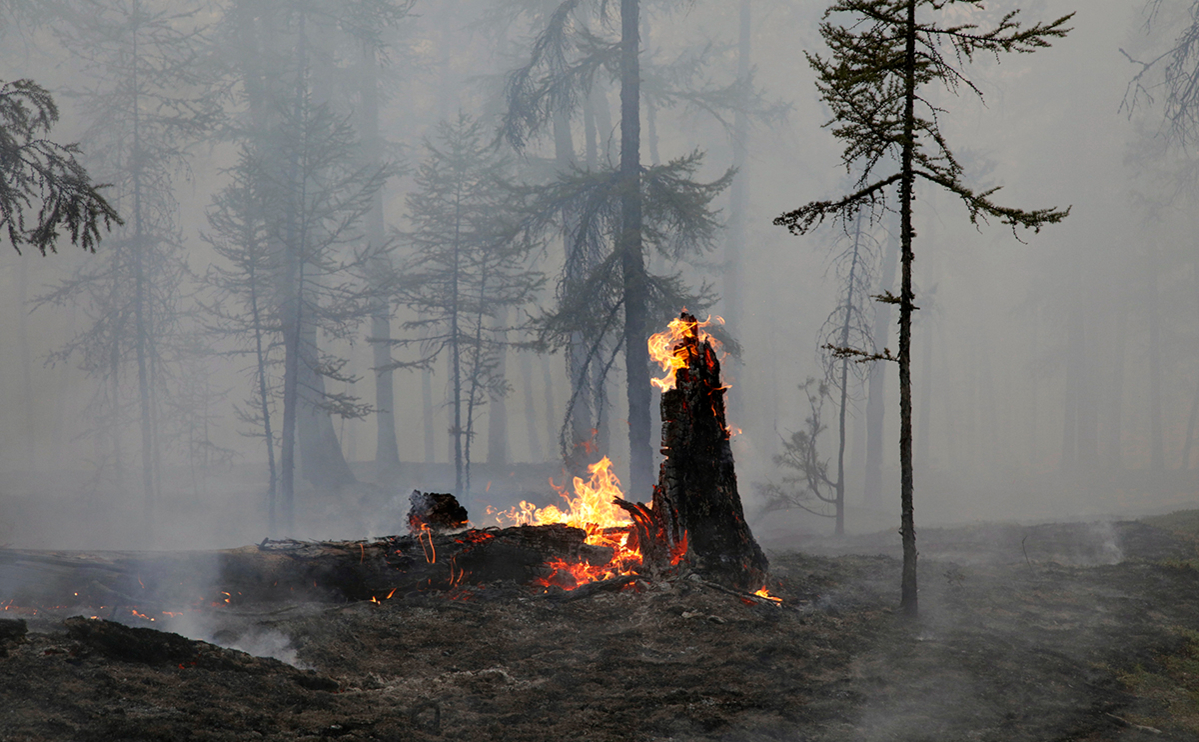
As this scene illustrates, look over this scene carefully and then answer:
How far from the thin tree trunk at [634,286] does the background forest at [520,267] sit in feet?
0.31

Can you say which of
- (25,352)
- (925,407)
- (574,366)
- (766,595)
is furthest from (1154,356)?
(25,352)

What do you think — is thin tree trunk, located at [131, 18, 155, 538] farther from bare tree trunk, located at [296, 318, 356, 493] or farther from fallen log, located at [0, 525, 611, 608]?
fallen log, located at [0, 525, 611, 608]

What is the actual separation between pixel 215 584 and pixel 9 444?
1355 inches

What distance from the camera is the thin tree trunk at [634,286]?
1587 centimetres

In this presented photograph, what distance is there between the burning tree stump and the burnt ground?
58cm

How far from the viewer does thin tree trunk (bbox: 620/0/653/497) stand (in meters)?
15.9

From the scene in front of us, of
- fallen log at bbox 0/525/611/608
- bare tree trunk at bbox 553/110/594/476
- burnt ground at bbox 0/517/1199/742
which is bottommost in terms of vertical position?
burnt ground at bbox 0/517/1199/742

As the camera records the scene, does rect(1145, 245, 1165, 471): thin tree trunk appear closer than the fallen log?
No

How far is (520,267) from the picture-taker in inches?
953

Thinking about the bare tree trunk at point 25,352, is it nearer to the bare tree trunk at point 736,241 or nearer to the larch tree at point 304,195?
the larch tree at point 304,195

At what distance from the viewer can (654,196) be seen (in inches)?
629

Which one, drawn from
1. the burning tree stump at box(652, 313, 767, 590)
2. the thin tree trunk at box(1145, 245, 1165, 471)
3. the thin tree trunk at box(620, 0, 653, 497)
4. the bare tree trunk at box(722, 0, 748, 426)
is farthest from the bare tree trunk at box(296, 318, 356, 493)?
the thin tree trunk at box(1145, 245, 1165, 471)

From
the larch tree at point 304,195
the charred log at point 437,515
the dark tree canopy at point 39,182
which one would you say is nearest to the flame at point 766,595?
the charred log at point 437,515

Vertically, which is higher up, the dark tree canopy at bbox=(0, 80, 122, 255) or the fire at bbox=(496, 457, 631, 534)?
the dark tree canopy at bbox=(0, 80, 122, 255)
